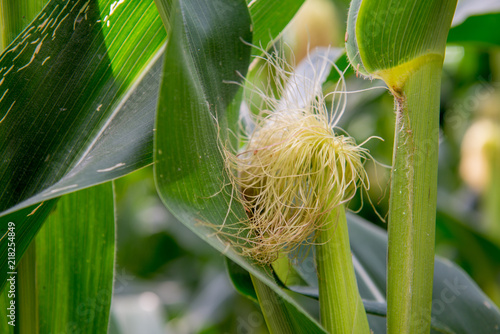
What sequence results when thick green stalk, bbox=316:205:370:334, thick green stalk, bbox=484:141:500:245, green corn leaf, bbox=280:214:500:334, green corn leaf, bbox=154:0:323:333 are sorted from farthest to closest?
thick green stalk, bbox=484:141:500:245 → green corn leaf, bbox=280:214:500:334 → thick green stalk, bbox=316:205:370:334 → green corn leaf, bbox=154:0:323:333

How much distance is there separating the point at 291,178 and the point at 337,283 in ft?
0.47

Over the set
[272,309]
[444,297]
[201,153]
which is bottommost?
[444,297]

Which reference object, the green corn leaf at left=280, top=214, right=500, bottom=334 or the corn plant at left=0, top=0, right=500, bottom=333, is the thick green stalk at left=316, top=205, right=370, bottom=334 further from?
the green corn leaf at left=280, top=214, right=500, bottom=334

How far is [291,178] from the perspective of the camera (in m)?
0.56

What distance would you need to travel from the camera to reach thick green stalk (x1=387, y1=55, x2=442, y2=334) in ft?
1.55

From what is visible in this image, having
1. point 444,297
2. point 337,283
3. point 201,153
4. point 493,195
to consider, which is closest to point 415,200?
point 337,283

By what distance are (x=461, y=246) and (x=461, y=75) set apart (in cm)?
90

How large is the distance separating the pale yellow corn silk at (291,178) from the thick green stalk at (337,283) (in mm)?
19

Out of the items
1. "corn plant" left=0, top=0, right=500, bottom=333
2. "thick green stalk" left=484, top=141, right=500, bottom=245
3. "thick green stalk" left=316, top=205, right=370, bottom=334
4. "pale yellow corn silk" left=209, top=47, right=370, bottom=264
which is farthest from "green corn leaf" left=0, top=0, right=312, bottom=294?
"thick green stalk" left=484, top=141, right=500, bottom=245

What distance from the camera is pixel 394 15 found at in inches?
17.4

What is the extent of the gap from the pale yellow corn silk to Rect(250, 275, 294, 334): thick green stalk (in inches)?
1.3

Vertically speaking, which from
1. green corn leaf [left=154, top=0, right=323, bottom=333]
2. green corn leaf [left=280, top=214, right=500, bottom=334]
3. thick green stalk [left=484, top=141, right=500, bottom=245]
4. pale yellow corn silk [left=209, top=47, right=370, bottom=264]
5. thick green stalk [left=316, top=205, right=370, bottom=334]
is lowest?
thick green stalk [left=484, top=141, right=500, bottom=245]

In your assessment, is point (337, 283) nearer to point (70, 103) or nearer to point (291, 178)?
point (291, 178)

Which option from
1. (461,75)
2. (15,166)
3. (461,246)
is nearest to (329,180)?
(15,166)
